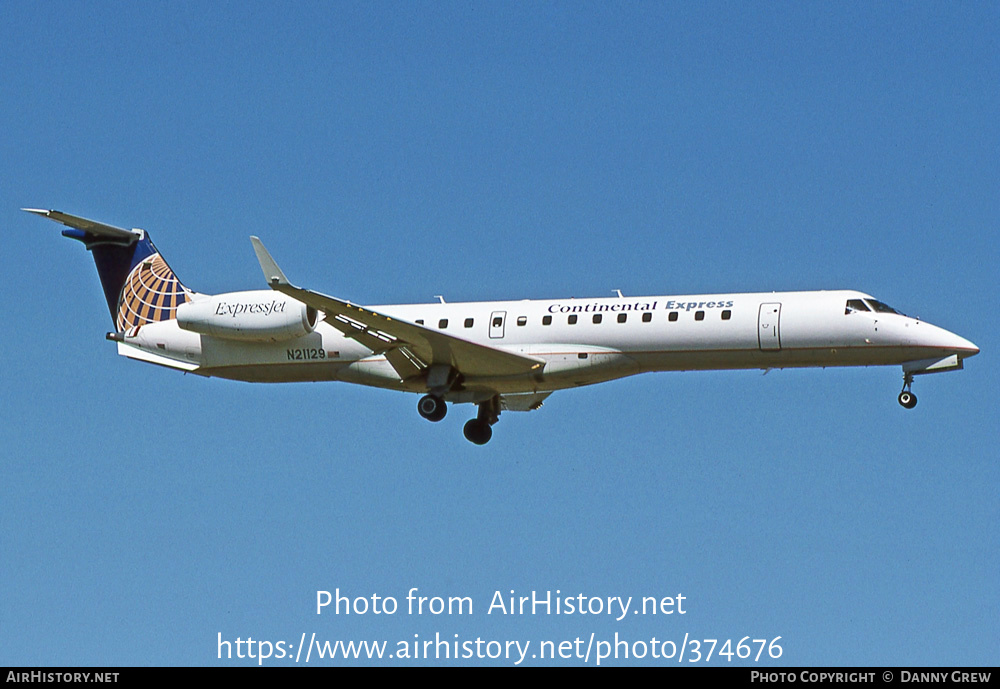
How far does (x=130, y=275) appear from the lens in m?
37.2

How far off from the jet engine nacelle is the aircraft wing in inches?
55.7

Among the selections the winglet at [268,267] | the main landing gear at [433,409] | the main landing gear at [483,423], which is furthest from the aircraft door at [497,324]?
the winglet at [268,267]

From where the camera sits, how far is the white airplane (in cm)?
3152

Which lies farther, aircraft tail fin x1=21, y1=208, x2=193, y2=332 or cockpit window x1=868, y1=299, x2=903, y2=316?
aircraft tail fin x1=21, y1=208, x2=193, y2=332

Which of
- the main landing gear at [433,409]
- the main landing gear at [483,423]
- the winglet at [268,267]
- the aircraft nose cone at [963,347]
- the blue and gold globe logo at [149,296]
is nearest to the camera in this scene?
the winglet at [268,267]

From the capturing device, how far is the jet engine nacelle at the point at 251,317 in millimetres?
33688

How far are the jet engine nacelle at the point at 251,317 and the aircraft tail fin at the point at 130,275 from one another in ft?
7.37

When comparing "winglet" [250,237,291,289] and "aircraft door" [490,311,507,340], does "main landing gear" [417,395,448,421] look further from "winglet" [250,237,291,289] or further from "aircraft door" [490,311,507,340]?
"winglet" [250,237,291,289]

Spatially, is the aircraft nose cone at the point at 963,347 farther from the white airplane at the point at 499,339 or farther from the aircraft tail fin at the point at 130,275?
the aircraft tail fin at the point at 130,275

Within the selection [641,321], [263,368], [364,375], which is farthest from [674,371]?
[263,368]

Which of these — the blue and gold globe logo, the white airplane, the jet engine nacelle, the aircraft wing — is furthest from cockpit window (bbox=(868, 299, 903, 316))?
the blue and gold globe logo

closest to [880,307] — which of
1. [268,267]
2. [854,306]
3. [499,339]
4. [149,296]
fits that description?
[854,306]

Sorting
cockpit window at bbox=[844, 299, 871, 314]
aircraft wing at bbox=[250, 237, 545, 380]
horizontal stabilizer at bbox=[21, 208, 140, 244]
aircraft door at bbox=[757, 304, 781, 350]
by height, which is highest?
Result: horizontal stabilizer at bbox=[21, 208, 140, 244]

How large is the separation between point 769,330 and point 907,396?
307cm
